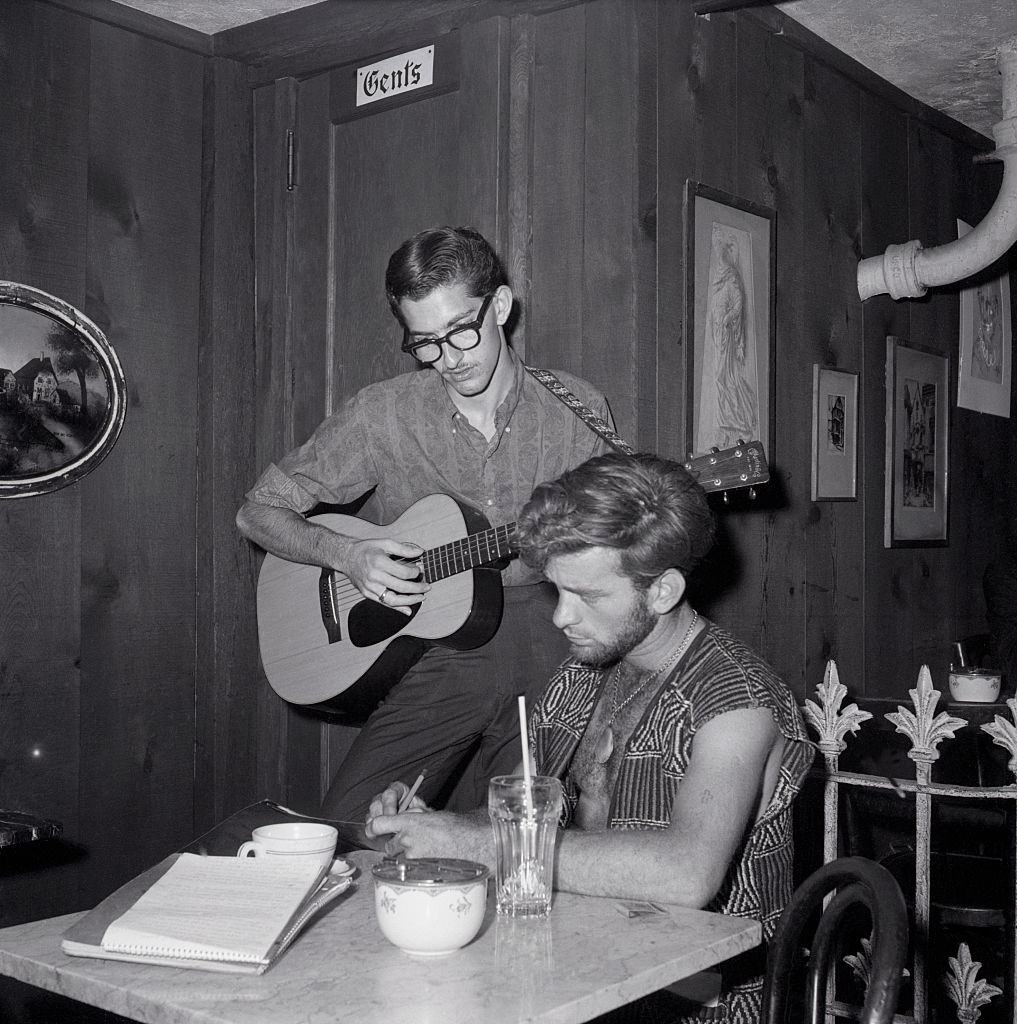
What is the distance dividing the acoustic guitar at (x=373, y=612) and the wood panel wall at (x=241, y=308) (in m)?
0.46

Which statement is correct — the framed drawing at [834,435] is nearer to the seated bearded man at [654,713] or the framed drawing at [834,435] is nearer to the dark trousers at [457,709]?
the dark trousers at [457,709]

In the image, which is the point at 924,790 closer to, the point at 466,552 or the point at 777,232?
the point at 466,552

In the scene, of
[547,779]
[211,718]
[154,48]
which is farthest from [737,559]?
[154,48]

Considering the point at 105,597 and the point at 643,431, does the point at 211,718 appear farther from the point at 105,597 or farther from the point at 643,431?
the point at 643,431

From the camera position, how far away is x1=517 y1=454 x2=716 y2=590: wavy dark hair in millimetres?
1943

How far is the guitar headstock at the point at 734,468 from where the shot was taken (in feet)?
7.44

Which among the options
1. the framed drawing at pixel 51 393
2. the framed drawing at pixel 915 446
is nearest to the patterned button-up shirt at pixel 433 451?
the framed drawing at pixel 51 393

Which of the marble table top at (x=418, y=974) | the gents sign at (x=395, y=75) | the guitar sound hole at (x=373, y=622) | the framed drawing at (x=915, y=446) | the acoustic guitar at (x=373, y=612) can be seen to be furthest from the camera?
the framed drawing at (x=915, y=446)

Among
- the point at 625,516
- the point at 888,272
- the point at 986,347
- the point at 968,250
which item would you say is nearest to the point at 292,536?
the point at 625,516

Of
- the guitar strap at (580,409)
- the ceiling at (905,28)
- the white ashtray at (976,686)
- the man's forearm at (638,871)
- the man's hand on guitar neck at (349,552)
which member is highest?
the ceiling at (905,28)

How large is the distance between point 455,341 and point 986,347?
3112mm

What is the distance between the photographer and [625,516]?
1.94m

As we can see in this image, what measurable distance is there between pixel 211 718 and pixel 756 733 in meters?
2.30

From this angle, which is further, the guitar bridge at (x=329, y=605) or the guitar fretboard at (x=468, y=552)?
the guitar bridge at (x=329, y=605)
